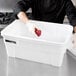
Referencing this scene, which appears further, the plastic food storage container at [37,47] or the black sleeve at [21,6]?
the black sleeve at [21,6]

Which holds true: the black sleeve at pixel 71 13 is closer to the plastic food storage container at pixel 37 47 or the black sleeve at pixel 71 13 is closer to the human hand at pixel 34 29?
the plastic food storage container at pixel 37 47

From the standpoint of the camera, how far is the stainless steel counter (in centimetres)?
115

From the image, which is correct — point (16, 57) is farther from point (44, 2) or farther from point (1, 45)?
point (44, 2)

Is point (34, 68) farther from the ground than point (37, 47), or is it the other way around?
point (37, 47)

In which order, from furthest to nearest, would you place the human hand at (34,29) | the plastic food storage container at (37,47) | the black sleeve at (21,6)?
the black sleeve at (21,6) < the human hand at (34,29) < the plastic food storage container at (37,47)

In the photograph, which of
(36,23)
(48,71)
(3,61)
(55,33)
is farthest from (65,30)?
(3,61)

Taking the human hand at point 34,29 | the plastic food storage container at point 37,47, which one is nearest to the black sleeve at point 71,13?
the plastic food storage container at point 37,47

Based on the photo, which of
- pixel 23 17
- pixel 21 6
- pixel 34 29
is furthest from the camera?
pixel 21 6

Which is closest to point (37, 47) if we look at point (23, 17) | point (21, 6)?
point (23, 17)

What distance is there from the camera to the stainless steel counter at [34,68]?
115 centimetres

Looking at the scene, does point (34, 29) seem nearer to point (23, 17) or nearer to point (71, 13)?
point (23, 17)

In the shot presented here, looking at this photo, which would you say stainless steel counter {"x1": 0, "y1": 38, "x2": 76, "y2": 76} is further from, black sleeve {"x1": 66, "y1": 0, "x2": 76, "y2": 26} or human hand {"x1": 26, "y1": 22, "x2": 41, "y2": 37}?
black sleeve {"x1": 66, "y1": 0, "x2": 76, "y2": 26}

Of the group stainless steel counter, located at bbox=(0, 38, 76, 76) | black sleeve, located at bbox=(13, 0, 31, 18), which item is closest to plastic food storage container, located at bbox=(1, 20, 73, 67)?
stainless steel counter, located at bbox=(0, 38, 76, 76)

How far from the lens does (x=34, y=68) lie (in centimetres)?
118
